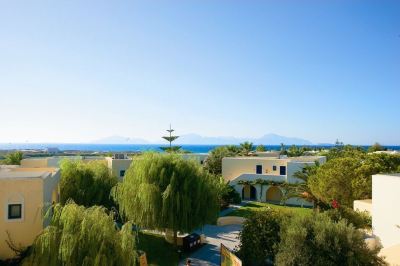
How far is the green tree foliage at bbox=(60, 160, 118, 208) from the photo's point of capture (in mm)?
24688

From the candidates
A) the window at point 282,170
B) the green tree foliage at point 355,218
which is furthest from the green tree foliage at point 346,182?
the window at point 282,170

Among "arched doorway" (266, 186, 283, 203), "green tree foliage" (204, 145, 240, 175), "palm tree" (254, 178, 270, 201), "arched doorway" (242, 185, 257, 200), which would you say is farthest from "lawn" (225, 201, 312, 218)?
"green tree foliage" (204, 145, 240, 175)

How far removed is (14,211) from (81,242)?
5447 millimetres

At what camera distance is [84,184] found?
83.0 feet

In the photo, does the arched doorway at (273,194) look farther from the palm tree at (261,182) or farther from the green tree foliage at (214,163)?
the green tree foliage at (214,163)

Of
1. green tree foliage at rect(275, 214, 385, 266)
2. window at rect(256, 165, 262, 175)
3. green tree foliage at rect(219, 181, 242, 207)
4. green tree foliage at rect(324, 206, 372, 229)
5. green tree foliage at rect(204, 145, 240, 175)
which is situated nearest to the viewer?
green tree foliage at rect(275, 214, 385, 266)

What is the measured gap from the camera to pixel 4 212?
1578 cm

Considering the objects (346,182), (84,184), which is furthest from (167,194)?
(346,182)

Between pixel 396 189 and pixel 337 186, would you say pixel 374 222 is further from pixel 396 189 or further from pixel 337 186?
pixel 337 186

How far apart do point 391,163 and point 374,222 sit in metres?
17.7

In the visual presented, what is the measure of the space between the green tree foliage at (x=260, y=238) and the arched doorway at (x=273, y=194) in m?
24.9

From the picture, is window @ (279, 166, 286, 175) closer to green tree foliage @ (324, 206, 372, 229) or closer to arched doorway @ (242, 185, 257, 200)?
arched doorway @ (242, 185, 257, 200)

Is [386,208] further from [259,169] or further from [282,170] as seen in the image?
[259,169]

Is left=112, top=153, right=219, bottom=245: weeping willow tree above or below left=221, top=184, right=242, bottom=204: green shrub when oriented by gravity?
above
